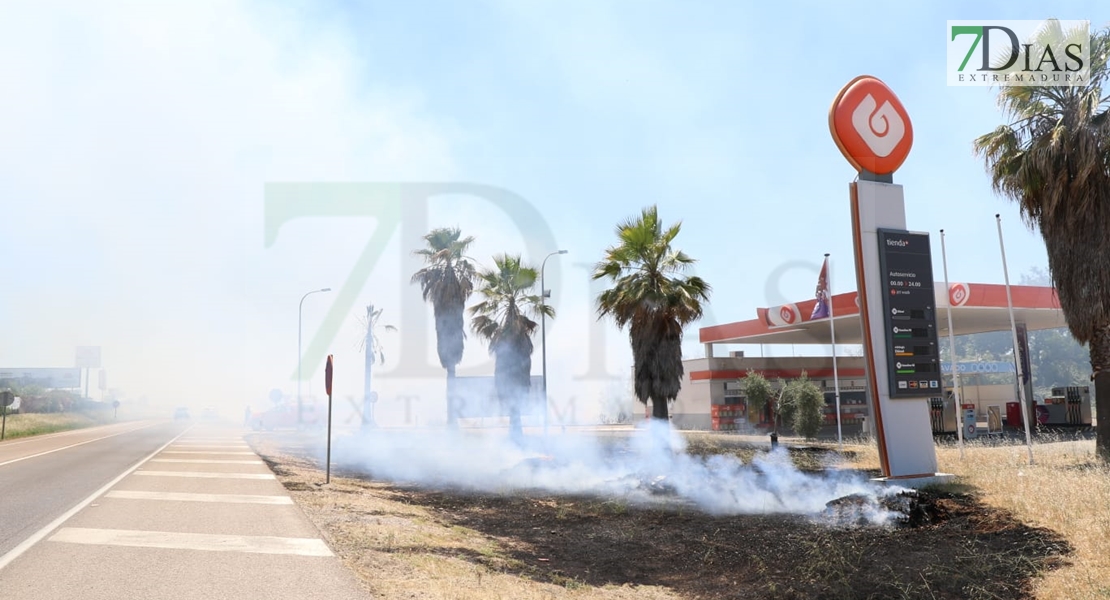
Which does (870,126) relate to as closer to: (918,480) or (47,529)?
(918,480)

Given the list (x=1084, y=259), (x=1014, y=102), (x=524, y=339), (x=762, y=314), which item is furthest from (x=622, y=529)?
(x=762, y=314)

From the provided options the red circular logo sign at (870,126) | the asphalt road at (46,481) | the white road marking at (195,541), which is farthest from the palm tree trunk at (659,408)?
the white road marking at (195,541)

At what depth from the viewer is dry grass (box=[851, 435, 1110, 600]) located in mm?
7000

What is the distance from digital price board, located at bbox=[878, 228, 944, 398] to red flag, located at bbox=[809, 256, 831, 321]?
474 inches

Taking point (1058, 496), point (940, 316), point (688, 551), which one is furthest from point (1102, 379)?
point (940, 316)

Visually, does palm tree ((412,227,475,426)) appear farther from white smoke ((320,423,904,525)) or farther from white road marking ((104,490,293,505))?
white road marking ((104,490,293,505))

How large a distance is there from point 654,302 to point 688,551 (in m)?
13.8

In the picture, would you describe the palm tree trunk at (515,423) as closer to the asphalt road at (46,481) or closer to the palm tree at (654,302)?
the palm tree at (654,302)

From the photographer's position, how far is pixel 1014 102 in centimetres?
1686

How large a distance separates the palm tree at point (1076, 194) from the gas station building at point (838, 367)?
12.4 m

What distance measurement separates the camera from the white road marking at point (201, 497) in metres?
11.8

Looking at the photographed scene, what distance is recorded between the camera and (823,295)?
88.9 feet

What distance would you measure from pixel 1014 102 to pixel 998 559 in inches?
515

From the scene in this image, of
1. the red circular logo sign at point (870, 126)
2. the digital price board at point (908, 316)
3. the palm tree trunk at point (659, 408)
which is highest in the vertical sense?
the red circular logo sign at point (870, 126)
